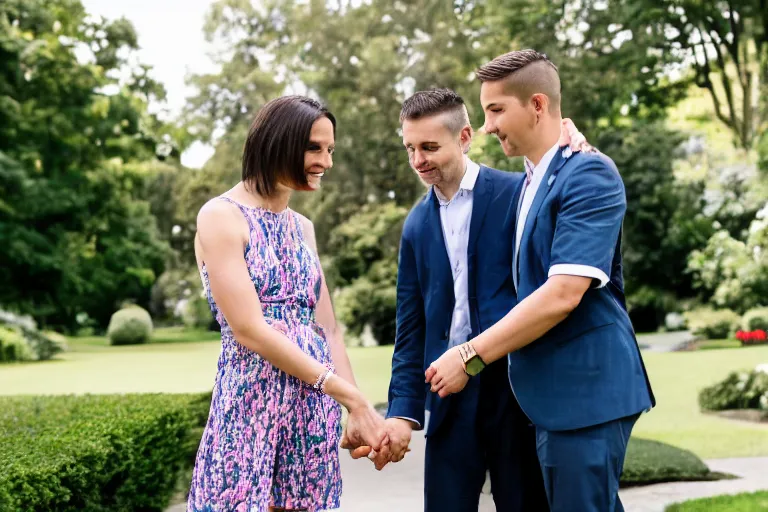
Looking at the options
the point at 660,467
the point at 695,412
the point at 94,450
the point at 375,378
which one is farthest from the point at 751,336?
the point at 94,450

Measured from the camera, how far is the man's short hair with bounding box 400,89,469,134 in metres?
2.86

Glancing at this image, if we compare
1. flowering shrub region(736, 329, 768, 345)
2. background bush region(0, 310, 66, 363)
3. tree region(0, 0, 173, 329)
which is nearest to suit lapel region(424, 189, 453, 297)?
flowering shrub region(736, 329, 768, 345)

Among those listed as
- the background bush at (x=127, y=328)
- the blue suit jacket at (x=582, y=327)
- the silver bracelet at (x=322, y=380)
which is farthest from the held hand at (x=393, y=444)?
the background bush at (x=127, y=328)

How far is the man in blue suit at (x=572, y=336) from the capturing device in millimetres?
2305

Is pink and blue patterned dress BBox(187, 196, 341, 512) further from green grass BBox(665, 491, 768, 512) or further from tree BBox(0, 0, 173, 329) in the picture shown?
tree BBox(0, 0, 173, 329)

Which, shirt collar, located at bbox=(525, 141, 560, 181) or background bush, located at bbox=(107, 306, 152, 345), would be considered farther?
background bush, located at bbox=(107, 306, 152, 345)

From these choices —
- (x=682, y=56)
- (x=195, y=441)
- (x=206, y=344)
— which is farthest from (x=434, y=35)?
(x=195, y=441)

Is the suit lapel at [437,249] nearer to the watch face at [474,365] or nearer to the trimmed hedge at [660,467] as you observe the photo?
the watch face at [474,365]

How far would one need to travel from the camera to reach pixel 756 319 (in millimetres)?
18297

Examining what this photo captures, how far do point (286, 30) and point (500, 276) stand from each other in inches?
837

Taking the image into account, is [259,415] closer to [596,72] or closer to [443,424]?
[443,424]

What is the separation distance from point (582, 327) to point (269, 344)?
826mm

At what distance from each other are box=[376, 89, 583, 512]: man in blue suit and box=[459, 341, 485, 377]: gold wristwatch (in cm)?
26

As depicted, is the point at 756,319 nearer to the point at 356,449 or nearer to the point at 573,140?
the point at 356,449
